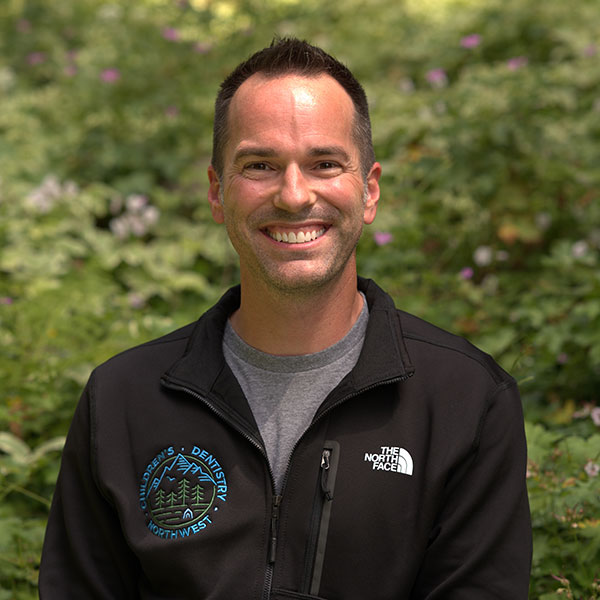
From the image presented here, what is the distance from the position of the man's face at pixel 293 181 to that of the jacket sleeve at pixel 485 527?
0.62 meters

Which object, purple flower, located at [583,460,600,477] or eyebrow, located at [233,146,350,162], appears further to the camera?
purple flower, located at [583,460,600,477]

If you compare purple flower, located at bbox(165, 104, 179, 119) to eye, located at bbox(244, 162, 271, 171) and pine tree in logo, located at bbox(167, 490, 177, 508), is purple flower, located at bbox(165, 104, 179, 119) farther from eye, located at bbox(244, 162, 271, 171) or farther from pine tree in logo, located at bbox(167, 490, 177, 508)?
pine tree in logo, located at bbox(167, 490, 177, 508)

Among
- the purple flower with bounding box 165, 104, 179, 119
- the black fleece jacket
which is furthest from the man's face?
the purple flower with bounding box 165, 104, 179, 119

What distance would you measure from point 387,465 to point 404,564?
25 centimetres

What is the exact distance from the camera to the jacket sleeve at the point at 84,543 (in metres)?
2.19

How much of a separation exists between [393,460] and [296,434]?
0.92ft

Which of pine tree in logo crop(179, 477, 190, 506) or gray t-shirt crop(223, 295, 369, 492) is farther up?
gray t-shirt crop(223, 295, 369, 492)

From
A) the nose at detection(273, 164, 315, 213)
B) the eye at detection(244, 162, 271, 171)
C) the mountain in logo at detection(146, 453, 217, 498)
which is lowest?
the mountain in logo at detection(146, 453, 217, 498)

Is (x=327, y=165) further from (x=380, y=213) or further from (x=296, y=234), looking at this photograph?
(x=380, y=213)

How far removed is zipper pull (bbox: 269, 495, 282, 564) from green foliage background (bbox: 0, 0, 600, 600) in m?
1.03

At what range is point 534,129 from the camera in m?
4.96

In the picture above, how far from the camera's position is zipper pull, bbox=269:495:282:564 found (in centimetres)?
203

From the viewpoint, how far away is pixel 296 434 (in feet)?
7.03

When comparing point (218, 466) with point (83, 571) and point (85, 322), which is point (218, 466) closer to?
point (83, 571)
